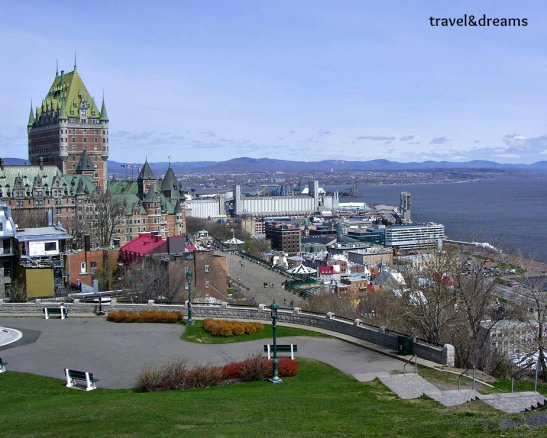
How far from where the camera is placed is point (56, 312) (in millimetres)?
29922

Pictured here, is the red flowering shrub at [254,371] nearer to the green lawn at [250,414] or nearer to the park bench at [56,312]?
the green lawn at [250,414]

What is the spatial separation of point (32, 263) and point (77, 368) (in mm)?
21025

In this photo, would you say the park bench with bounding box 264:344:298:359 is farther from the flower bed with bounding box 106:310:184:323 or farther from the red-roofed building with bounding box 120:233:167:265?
the red-roofed building with bounding box 120:233:167:265

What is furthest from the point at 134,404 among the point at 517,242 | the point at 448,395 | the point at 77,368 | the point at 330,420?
the point at 517,242

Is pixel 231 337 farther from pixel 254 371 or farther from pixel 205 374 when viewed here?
pixel 205 374

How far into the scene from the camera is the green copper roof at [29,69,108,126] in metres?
99.8

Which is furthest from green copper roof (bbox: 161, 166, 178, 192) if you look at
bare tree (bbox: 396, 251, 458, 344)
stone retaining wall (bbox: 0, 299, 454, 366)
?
bare tree (bbox: 396, 251, 458, 344)

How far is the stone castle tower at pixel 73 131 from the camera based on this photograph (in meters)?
97.9

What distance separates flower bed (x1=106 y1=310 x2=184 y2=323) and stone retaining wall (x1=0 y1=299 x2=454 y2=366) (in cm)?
130

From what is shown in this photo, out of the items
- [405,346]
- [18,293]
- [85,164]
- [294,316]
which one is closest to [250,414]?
[405,346]

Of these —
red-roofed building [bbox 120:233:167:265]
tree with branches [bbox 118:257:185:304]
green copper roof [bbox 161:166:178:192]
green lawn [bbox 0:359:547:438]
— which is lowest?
tree with branches [bbox 118:257:185:304]

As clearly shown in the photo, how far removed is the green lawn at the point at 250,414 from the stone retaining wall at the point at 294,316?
3.61m

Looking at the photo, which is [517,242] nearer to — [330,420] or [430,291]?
[430,291]

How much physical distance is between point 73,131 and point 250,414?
298 feet
